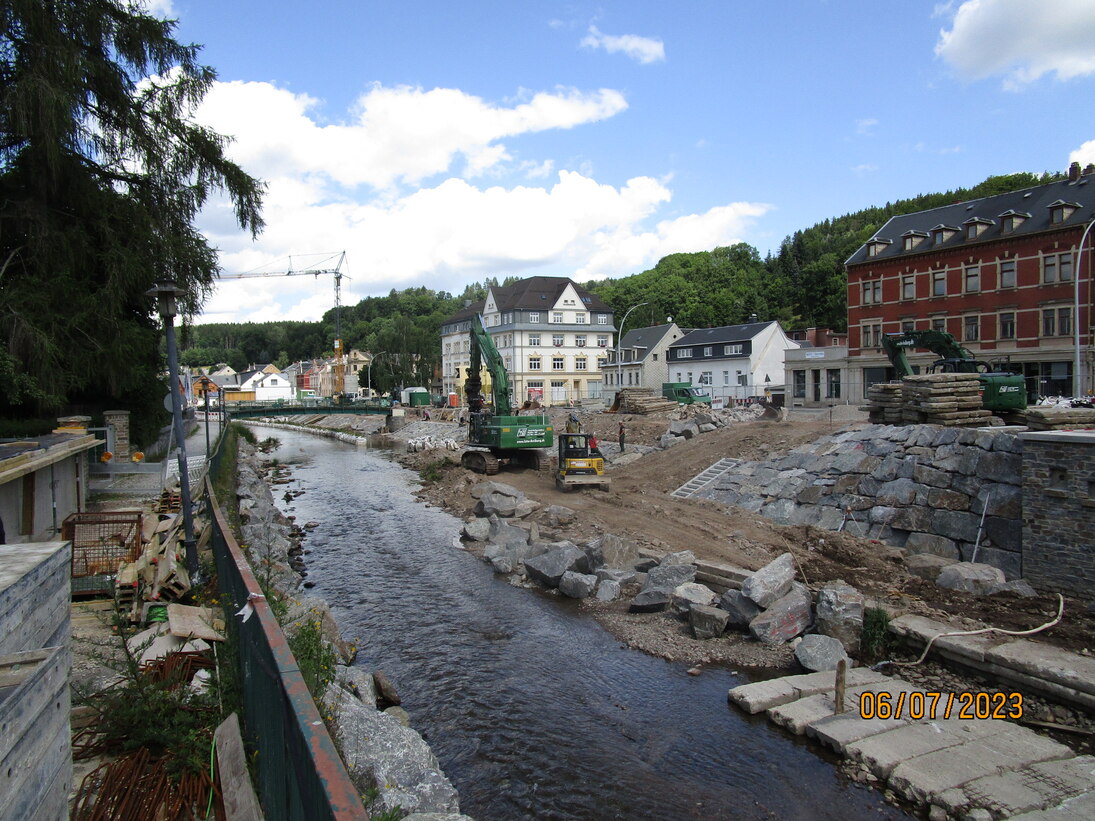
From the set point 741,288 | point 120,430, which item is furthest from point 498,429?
point 741,288

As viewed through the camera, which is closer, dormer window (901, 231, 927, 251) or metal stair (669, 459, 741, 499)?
metal stair (669, 459, 741, 499)

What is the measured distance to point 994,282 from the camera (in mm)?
38688

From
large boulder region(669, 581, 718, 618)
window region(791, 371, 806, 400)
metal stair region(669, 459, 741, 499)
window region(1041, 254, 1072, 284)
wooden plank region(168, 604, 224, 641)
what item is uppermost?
window region(1041, 254, 1072, 284)

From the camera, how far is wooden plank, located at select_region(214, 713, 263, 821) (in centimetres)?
440

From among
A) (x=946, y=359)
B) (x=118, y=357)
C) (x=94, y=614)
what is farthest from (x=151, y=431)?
(x=946, y=359)

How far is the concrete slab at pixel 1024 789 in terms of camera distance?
7391mm

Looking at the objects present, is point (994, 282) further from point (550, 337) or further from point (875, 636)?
point (550, 337)

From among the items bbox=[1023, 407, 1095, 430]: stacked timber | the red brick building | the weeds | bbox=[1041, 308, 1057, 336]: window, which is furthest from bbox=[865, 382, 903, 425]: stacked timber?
bbox=[1041, 308, 1057, 336]: window

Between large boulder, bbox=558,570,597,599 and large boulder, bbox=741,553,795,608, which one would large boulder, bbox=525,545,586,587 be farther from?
large boulder, bbox=741,553,795,608

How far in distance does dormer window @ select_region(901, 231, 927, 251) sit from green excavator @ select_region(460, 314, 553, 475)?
1107 inches

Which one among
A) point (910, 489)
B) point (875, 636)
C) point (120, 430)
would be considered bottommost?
point (875, 636)

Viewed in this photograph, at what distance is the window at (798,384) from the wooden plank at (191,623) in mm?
45943

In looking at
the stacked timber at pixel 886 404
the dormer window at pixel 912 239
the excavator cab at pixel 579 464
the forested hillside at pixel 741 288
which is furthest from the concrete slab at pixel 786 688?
the forested hillside at pixel 741 288

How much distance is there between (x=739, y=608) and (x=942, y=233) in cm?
3813
